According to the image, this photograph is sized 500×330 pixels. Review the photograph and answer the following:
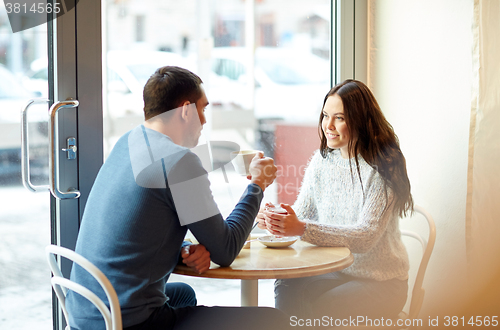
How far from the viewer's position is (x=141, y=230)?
4.16 feet

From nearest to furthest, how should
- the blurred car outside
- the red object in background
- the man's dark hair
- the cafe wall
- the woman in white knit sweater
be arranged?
the man's dark hair → the woman in white knit sweater → the cafe wall → the blurred car outside → the red object in background

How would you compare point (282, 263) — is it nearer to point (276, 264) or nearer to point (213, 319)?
point (276, 264)

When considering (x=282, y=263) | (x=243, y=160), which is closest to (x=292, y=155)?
(x=243, y=160)

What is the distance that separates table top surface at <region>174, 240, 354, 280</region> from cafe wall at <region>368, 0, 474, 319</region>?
2.46 feet

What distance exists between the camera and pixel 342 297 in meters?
1.65

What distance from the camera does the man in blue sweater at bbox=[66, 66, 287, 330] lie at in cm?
127

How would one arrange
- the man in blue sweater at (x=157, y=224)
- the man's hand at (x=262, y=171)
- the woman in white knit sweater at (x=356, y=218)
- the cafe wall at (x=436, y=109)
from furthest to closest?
the cafe wall at (x=436, y=109) < the woman in white knit sweater at (x=356, y=218) < the man's hand at (x=262, y=171) < the man in blue sweater at (x=157, y=224)

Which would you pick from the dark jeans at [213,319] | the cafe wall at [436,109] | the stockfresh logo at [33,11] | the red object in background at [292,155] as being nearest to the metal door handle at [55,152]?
the stockfresh logo at [33,11]

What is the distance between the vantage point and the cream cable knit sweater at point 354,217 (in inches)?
63.6

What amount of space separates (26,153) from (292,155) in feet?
4.32

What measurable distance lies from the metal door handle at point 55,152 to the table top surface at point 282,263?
706 mm

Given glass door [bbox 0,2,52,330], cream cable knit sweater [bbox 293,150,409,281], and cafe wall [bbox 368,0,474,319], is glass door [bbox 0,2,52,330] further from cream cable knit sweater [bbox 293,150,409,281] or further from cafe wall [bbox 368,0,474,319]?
cafe wall [bbox 368,0,474,319]

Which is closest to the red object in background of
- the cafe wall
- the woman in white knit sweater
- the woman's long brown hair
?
the cafe wall

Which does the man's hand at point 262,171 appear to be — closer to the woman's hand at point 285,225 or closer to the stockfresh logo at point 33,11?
the woman's hand at point 285,225
